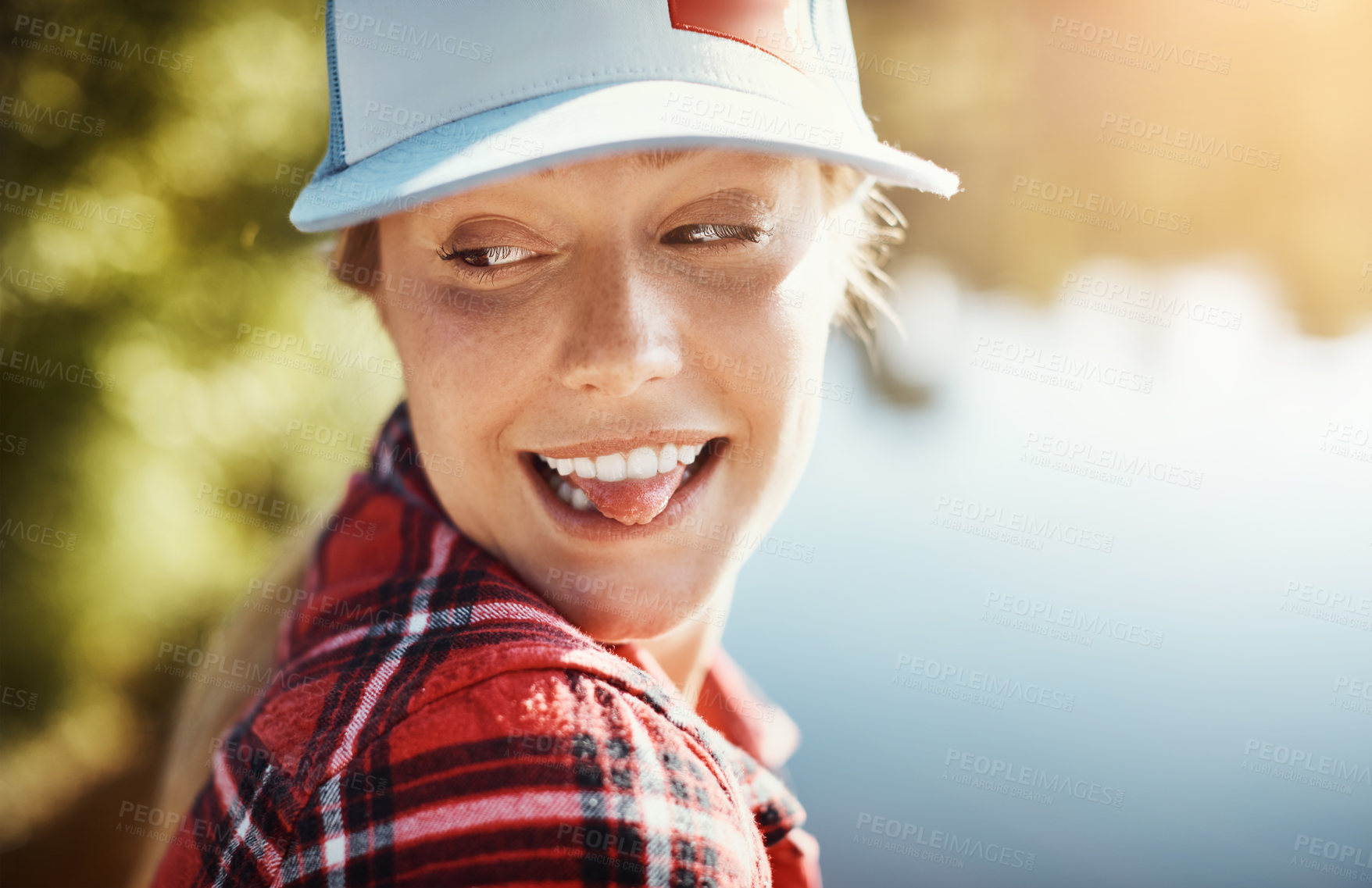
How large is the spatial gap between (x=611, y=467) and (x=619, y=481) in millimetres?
17

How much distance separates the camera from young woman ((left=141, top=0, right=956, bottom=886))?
581 millimetres

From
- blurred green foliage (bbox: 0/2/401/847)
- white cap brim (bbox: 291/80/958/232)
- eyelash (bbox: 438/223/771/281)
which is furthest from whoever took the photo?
blurred green foliage (bbox: 0/2/401/847)

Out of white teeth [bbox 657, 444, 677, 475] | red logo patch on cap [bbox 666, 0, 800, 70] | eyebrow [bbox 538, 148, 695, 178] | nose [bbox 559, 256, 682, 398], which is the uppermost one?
red logo patch on cap [bbox 666, 0, 800, 70]

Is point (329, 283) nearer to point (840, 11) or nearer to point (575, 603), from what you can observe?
point (575, 603)

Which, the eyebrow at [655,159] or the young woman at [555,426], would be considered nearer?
the young woman at [555,426]

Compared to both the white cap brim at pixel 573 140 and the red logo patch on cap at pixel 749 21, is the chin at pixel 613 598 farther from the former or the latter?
the red logo patch on cap at pixel 749 21

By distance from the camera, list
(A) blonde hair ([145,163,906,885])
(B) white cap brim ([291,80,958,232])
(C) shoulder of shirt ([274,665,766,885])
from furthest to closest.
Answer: (A) blonde hair ([145,163,906,885]) < (B) white cap brim ([291,80,958,232]) < (C) shoulder of shirt ([274,665,766,885])

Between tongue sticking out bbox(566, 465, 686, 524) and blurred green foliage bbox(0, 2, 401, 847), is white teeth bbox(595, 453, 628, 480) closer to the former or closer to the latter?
tongue sticking out bbox(566, 465, 686, 524)


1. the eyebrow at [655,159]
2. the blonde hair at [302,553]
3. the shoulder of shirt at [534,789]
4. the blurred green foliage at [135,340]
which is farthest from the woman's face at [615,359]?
the blurred green foliage at [135,340]

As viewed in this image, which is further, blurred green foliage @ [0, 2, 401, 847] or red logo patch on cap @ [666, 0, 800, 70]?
blurred green foliage @ [0, 2, 401, 847]

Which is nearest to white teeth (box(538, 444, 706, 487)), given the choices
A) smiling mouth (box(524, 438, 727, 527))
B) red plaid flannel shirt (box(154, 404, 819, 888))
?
smiling mouth (box(524, 438, 727, 527))

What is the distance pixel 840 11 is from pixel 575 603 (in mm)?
669

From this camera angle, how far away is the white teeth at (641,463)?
2.65 feet

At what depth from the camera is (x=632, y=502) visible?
814 millimetres
